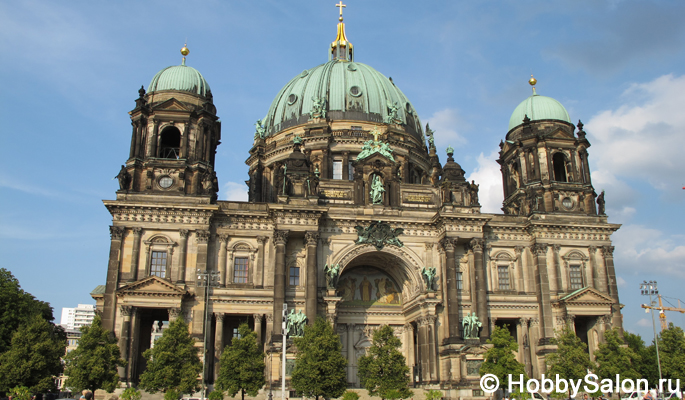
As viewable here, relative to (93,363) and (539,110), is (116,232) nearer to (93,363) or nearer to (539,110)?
(93,363)

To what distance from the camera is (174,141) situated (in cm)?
5025

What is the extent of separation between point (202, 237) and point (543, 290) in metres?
27.0

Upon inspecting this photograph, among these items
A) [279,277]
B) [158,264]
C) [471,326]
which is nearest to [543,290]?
[471,326]

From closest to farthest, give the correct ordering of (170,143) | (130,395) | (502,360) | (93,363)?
(130,395), (93,363), (502,360), (170,143)

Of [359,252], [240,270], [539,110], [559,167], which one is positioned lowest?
[240,270]

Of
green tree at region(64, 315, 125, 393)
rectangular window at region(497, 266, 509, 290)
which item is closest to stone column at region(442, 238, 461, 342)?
rectangular window at region(497, 266, 509, 290)

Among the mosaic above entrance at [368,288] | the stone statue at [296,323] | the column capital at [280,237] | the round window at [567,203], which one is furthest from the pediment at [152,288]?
the round window at [567,203]

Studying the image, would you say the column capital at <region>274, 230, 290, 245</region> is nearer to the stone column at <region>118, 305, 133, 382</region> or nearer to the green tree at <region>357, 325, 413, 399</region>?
the stone column at <region>118, 305, 133, 382</region>

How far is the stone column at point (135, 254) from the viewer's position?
42500 mm

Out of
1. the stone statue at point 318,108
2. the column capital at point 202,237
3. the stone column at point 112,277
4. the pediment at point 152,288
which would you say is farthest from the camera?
the stone statue at point 318,108

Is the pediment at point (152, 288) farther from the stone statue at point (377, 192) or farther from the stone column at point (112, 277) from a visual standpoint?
the stone statue at point (377, 192)

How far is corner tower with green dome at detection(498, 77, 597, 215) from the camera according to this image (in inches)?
2028

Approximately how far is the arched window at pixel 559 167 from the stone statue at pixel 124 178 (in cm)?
3685

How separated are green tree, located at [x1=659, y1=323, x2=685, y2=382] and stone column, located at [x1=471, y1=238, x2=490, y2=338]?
12549mm
